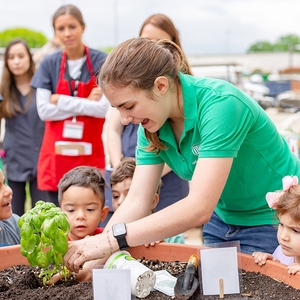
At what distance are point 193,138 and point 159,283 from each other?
489mm

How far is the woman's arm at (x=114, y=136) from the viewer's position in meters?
3.00

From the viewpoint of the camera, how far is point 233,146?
63.4 inches

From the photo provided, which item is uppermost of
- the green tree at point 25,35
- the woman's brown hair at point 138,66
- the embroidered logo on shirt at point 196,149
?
the woman's brown hair at point 138,66

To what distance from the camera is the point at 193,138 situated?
5.70 feet

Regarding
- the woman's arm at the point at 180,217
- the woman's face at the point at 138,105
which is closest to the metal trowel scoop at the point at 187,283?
the woman's arm at the point at 180,217

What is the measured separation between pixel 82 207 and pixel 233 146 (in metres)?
1.00

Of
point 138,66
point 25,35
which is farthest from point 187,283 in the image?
point 25,35

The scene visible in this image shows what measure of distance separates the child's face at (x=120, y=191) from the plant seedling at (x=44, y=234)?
36.6 inches

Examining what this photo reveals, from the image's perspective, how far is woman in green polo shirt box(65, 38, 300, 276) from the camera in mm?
1593

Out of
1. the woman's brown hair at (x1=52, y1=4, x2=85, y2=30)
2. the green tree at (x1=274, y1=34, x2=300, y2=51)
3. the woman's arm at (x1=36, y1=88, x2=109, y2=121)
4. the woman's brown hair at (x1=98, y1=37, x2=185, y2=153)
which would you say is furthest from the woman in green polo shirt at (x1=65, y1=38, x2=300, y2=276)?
the green tree at (x1=274, y1=34, x2=300, y2=51)

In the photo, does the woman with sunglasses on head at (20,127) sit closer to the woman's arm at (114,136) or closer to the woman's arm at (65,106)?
the woman's arm at (65,106)

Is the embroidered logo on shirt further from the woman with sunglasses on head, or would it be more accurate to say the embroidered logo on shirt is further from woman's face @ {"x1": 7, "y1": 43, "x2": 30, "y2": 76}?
woman's face @ {"x1": 7, "y1": 43, "x2": 30, "y2": 76}

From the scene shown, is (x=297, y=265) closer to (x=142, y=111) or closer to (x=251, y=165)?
(x=251, y=165)

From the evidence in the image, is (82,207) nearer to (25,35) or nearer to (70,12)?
(70,12)
